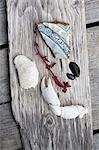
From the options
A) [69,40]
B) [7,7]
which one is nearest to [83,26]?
[69,40]

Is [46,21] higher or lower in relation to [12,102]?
higher

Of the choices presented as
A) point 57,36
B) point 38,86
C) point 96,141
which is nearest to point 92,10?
point 57,36

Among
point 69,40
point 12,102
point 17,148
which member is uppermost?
point 69,40

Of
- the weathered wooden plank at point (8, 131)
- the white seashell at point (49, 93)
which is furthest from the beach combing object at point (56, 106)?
the weathered wooden plank at point (8, 131)

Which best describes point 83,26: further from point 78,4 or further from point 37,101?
point 37,101

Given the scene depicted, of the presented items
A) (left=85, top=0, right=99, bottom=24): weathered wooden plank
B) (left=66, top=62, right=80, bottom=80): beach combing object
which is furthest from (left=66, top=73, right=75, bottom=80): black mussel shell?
(left=85, top=0, right=99, bottom=24): weathered wooden plank

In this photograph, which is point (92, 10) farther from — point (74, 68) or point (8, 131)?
point (8, 131)
